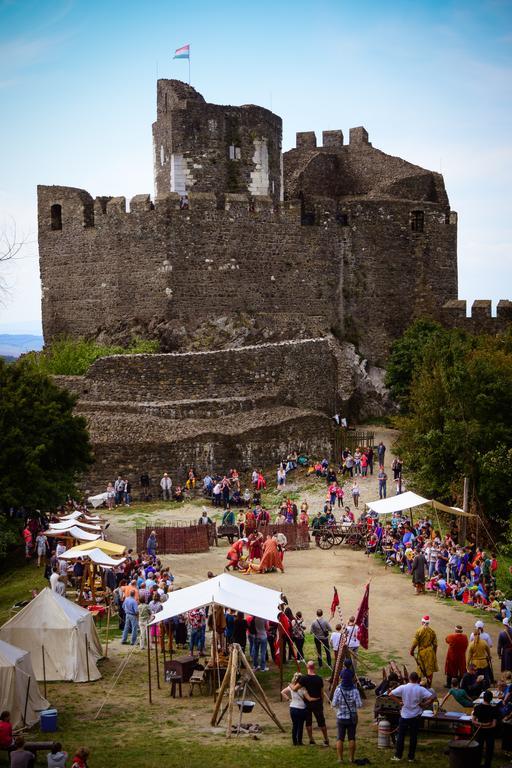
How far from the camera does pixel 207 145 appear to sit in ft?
163

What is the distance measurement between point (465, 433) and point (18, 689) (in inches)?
718

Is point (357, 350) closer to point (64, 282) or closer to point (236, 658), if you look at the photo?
point (64, 282)

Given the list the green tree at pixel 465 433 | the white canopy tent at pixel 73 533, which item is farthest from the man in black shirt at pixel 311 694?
the green tree at pixel 465 433

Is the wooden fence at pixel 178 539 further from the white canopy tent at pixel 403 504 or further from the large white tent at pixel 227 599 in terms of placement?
the large white tent at pixel 227 599

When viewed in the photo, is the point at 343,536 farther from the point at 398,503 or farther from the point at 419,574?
the point at 419,574

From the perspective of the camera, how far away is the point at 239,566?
2897cm

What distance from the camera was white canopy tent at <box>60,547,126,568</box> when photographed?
25.6 meters

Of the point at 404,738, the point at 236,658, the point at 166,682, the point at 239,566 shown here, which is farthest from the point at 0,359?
the point at 404,738

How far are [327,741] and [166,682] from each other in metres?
4.16

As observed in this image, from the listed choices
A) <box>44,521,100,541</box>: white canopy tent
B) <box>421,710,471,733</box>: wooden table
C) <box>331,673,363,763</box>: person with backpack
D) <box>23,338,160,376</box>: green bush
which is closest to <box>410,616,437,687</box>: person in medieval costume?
<box>421,710,471,733</box>: wooden table

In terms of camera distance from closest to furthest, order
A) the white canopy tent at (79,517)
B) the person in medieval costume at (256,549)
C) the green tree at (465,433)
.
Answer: the person in medieval costume at (256,549)
the white canopy tent at (79,517)
the green tree at (465,433)

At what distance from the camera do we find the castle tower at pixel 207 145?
49.5 m

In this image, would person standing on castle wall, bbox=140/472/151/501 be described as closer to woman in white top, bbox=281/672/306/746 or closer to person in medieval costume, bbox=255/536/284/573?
person in medieval costume, bbox=255/536/284/573

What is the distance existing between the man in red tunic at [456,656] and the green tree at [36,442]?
13.8 metres
